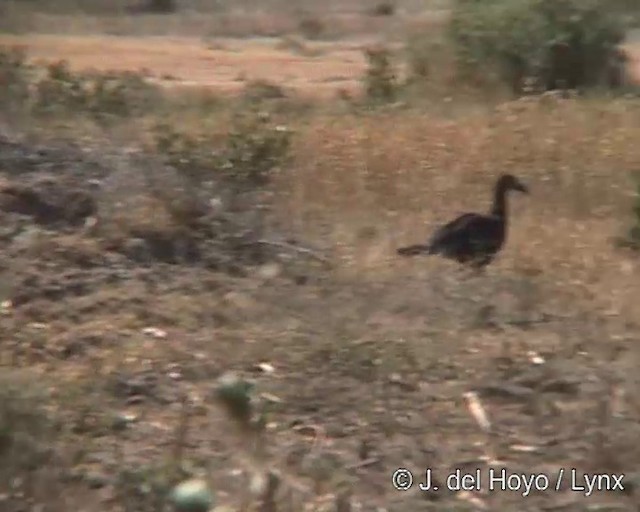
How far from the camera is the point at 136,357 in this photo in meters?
6.20

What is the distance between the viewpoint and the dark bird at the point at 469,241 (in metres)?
7.73

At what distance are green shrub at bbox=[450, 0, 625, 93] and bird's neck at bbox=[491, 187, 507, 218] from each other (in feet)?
23.9

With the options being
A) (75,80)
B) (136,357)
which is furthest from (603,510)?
(75,80)

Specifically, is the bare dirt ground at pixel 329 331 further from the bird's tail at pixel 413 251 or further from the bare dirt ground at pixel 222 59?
the bare dirt ground at pixel 222 59

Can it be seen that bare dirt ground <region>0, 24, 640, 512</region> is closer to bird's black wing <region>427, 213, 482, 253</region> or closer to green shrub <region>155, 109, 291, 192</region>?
bird's black wing <region>427, 213, 482, 253</region>

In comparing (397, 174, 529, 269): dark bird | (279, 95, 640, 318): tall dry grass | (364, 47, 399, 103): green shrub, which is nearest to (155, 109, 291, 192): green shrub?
(279, 95, 640, 318): tall dry grass

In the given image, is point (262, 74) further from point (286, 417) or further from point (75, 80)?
point (286, 417)

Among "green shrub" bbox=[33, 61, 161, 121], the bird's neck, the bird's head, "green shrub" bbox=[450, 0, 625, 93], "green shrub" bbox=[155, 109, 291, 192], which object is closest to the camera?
the bird's neck

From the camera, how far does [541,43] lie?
15312mm

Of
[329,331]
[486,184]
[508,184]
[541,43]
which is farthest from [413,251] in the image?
[541,43]

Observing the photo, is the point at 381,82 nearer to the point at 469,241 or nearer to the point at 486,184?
the point at 486,184

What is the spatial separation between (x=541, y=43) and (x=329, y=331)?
9647 millimetres

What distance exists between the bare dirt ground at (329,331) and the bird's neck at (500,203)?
28 centimetres

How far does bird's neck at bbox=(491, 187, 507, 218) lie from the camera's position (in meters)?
8.21
